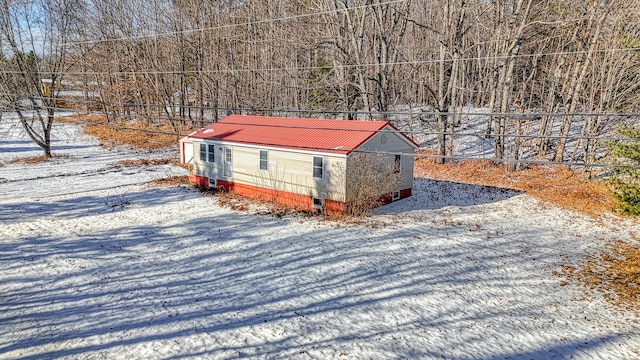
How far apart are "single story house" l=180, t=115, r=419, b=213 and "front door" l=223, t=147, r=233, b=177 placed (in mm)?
59

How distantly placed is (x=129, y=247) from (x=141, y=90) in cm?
3802

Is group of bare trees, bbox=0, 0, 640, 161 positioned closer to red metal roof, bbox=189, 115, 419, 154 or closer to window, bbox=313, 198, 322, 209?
red metal roof, bbox=189, 115, 419, 154

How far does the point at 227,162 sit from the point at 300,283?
12.1 m

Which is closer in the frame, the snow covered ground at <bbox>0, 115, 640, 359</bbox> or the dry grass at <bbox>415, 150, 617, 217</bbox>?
the snow covered ground at <bbox>0, 115, 640, 359</bbox>

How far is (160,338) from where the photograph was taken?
359 inches

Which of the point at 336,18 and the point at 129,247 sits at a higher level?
the point at 336,18

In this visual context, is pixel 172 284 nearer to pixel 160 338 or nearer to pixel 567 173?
pixel 160 338

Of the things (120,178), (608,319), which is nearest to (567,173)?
(608,319)

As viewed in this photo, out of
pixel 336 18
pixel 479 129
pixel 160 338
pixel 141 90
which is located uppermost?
pixel 336 18

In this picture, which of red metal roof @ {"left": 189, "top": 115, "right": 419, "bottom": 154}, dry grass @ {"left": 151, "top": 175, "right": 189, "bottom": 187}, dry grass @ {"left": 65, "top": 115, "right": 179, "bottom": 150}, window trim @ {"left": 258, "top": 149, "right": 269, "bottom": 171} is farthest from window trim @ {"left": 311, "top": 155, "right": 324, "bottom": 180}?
dry grass @ {"left": 65, "top": 115, "right": 179, "bottom": 150}

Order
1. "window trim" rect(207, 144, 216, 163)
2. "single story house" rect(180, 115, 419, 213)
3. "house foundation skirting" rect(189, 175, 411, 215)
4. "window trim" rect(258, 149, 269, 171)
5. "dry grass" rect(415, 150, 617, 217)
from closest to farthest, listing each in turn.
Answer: "single story house" rect(180, 115, 419, 213)
"house foundation skirting" rect(189, 175, 411, 215)
"dry grass" rect(415, 150, 617, 217)
"window trim" rect(258, 149, 269, 171)
"window trim" rect(207, 144, 216, 163)

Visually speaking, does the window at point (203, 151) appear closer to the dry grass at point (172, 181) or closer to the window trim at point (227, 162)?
the window trim at point (227, 162)

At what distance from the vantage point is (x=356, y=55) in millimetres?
28391

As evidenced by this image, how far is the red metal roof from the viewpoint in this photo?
17625mm
